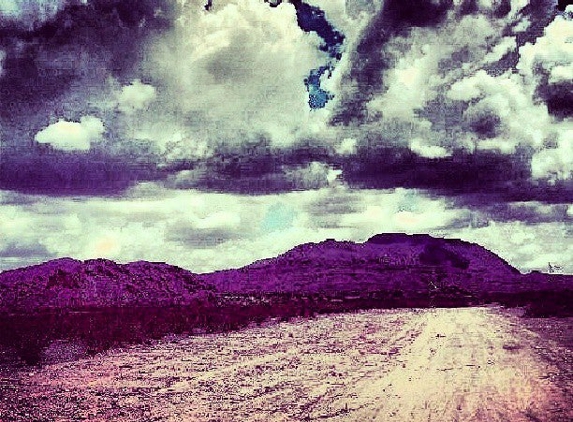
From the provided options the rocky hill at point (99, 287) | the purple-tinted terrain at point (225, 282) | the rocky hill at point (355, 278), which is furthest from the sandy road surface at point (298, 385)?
the rocky hill at point (355, 278)

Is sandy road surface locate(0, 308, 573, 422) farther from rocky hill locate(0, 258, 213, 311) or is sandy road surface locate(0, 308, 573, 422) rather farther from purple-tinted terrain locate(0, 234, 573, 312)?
rocky hill locate(0, 258, 213, 311)

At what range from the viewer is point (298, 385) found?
1125 cm

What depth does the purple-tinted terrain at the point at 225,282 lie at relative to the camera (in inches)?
3497

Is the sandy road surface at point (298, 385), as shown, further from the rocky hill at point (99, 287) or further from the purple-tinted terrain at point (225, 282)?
the rocky hill at point (99, 287)

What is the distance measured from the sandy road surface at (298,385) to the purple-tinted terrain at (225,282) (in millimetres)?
59489

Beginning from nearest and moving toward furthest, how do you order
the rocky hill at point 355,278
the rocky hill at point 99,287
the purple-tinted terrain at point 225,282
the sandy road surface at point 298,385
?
the sandy road surface at point 298,385 < the rocky hill at point 99,287 < the purple-tinted terrain at point 225,282 < the rocky hill at point 355,278

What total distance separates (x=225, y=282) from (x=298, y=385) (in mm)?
172652

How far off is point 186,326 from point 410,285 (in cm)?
14040

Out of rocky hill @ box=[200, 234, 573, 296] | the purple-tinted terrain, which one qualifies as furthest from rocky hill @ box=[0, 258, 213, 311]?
rocky hill @ box=[200, 234, 573, 296]

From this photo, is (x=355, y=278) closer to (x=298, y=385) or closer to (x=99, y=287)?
(x=99, y=287)

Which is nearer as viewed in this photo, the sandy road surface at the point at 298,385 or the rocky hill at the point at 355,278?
the sandy road surface at the point at 298,385

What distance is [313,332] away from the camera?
997 inches

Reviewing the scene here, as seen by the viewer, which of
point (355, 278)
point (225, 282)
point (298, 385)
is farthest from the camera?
point (225, 282)

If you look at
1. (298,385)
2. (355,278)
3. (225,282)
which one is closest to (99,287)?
(225,282)
